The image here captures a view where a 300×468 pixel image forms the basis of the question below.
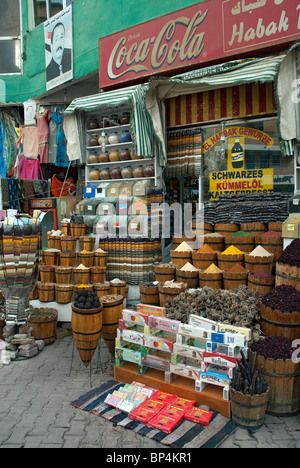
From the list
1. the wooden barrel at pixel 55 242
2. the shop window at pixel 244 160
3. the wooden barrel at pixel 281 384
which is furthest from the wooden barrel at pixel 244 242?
the wooden barrel at pixel 55 242

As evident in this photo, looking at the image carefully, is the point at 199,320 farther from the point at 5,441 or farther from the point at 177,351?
the point at 5,441

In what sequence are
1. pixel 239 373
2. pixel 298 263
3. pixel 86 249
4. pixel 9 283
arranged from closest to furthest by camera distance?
1. pixel 239 373
2. pixel 298 263
3. pixel 9 283
4. pixel 86 249

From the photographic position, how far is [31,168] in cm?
1133

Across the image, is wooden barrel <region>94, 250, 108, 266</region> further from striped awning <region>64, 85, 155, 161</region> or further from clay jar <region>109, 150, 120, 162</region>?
clay jar <region>109, 150, 120, 162</region>

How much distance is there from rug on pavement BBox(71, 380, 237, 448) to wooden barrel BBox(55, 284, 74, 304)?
89.8 inches

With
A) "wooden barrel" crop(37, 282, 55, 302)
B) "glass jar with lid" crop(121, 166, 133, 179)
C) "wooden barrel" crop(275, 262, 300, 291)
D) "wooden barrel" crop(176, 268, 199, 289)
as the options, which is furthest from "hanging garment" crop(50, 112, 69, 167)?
"wooden barrel" crop(275, 262, 300, 291)

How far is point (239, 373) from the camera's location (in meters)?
3.14

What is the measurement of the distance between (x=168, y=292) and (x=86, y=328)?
1168 millimetres

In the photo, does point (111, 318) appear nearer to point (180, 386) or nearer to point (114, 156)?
point (180, 386)

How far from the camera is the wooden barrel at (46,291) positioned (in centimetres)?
577

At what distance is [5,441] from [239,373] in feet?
6.53

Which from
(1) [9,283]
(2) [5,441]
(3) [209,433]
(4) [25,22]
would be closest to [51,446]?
(2) [5,441]

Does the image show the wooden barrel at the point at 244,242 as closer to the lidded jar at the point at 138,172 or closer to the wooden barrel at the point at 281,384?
the wooden barrel at the point at 281,384

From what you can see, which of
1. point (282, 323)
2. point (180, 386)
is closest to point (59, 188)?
point (180, 386)
